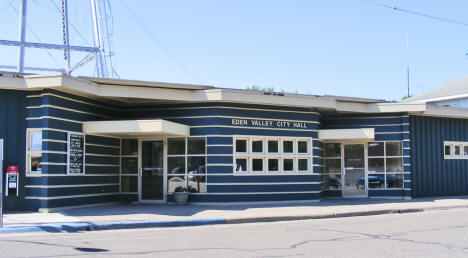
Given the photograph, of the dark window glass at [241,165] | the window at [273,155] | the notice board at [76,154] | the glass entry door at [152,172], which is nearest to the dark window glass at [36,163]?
the notice board at [76,154]

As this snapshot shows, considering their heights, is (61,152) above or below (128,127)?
below

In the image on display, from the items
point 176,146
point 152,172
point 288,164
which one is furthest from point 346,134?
point 152,172

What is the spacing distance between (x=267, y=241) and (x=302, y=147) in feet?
30.8

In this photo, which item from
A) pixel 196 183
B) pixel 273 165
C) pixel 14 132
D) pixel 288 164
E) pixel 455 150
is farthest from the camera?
pixel 455 150

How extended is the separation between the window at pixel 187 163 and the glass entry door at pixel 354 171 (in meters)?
5.49

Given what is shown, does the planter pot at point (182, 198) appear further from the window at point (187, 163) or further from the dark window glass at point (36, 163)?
the dark window glass at point (36, 163)

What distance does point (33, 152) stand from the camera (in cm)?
1542

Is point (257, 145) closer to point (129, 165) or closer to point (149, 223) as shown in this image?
point (129, 165)

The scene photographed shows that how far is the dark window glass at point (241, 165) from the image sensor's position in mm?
18328

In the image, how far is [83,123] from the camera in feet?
54.5

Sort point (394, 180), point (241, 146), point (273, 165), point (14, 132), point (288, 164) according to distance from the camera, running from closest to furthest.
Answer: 1. point (14, 132)
2. point (241, 146)
3. point (273, 165)
4. point (288, 164)
5. point (394, 180)

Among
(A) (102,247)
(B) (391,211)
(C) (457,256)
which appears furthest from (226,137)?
(C) (457,256)

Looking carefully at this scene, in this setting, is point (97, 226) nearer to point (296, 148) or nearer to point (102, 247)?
point (102, 247)

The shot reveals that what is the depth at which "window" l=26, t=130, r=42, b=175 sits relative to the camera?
1538cm
